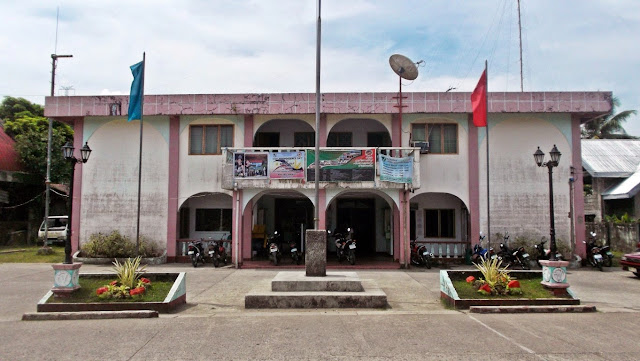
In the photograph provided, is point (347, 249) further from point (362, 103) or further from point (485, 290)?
point (485, 290)

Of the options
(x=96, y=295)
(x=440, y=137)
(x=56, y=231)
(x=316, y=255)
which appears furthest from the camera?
(x=56, y=231)

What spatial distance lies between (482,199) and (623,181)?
1088 cm

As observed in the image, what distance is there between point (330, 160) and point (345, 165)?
0.52 meters

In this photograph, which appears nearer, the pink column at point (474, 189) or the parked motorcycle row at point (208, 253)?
the parked motorcycle row at point (208, 253)

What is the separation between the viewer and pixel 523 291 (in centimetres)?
925

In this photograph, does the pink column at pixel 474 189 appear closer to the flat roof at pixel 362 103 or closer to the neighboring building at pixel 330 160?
the neighboring building at pixel 330 160

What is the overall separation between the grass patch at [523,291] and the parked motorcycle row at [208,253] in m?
8.67

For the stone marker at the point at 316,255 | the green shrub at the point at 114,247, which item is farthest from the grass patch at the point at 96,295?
the green shrub at the point at 114,247

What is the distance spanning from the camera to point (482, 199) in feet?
53.4

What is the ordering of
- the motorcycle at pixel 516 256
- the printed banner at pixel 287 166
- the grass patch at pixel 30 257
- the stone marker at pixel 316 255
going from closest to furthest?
the stone marker at pixel 316 255
the motorcycle at pixel 516 256
the printed banner at pixel 287 166
the grass patch at pixel 30 257

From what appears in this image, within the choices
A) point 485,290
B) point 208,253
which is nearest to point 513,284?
point 485,290

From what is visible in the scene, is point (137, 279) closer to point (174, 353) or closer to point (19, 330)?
point (19, 330)

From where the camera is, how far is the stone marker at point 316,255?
32.9 feet

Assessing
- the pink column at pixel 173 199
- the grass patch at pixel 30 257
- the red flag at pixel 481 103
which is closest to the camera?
the red flag at pixel 481 103
